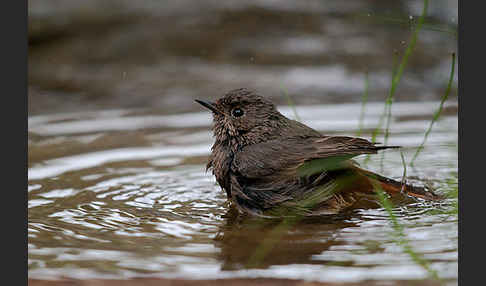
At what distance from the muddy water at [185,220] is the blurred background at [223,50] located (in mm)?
1460

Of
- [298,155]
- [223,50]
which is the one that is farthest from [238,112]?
[223,50]

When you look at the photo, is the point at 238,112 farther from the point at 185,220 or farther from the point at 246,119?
the point at 185,220

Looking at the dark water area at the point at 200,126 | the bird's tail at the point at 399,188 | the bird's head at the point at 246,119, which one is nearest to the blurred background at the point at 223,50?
the dark water area at the point at 200,126

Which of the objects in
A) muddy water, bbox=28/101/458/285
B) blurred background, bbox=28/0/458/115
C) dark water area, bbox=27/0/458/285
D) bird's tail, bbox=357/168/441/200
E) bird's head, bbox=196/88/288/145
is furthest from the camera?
blurred background, bbox=28/0/458/115

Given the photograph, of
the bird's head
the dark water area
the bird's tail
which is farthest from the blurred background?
the bird's tail

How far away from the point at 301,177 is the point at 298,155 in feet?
0.54

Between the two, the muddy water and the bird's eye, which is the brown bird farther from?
the bird's eye

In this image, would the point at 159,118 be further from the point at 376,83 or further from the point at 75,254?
the point at 75,254

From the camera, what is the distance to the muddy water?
11.8ft

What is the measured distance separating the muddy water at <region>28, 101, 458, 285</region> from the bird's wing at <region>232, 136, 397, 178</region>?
1.23 feet

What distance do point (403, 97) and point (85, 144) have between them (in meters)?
4.21

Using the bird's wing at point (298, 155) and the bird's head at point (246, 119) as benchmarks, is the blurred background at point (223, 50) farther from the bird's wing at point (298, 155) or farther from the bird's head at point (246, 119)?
the bird's wing at point (298, 155)

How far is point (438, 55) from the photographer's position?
30.8 ft

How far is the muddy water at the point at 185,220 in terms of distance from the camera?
3.59 metres
